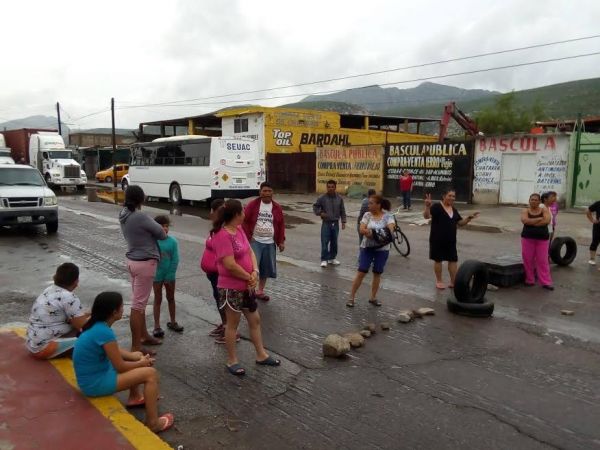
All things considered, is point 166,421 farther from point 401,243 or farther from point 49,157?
point 49,157

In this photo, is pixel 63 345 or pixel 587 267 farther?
pixel 587 267

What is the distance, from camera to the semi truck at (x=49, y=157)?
33.8m

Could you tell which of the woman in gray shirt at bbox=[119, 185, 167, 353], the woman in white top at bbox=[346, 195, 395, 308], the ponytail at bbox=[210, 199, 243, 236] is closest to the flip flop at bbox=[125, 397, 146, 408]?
the woman in gray shirt at bbox=[119, 185, 167, 353]

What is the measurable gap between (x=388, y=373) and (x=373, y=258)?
2485mm

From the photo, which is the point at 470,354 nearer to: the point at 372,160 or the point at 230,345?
the point at 230,345

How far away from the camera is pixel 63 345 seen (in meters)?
4.84

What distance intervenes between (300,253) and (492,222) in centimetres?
811

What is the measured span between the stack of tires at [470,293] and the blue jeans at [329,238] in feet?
10.9

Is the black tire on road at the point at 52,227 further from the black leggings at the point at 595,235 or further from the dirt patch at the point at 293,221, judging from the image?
the black leggings at the point at 595,235

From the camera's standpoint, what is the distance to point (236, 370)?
4.82 m

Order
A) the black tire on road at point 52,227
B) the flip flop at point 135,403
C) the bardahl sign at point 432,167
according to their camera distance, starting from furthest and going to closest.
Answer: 1. the bardahl sign at point 432,167
2. the black tire on road at point 52,227
3. the flip flop at point 135,403

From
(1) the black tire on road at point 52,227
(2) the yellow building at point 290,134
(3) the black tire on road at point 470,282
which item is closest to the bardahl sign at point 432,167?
(2) the yellow building at point 290,134

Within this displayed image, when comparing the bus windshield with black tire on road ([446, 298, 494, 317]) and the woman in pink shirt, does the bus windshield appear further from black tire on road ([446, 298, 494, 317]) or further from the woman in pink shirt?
the woman in pink shirt


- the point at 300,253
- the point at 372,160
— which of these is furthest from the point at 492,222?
the point at 372,160
